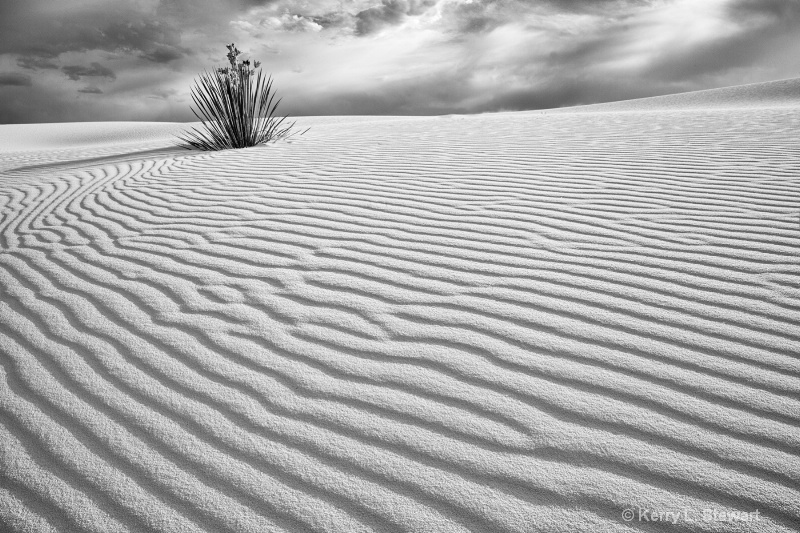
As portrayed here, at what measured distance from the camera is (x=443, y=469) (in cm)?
150

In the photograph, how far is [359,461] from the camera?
1541 millimetres

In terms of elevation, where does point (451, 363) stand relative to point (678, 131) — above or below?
below

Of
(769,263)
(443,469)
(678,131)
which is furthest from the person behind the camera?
(678,131)

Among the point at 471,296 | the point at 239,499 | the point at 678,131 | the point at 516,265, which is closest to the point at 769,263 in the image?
the point at 516,265

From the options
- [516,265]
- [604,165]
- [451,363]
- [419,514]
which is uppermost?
[604,165]

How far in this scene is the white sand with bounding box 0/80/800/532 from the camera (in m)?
1.43

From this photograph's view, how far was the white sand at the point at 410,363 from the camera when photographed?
1430 mm

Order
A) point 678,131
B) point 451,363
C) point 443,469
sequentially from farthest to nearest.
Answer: point 678,131 → point 451,363 → point 443,469

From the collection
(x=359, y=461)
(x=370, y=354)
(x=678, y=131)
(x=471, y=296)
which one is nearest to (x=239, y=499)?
(x=359, y=461)

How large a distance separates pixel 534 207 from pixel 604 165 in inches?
71.6

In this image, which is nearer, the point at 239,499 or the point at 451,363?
the point at 239,499

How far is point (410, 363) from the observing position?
1986 millimetres

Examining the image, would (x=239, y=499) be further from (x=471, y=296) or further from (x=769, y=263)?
(x=769, y=263)

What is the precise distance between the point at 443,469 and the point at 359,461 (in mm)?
255
